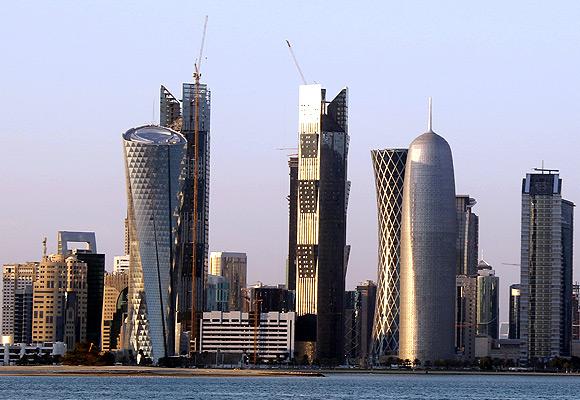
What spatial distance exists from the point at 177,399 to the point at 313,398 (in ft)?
52.8

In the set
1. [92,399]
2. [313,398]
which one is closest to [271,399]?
[313,398]

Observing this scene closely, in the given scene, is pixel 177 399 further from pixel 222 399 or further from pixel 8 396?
pixel 8 396

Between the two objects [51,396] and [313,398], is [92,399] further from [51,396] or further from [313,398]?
[313,398]

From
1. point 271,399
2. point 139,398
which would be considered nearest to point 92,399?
point 139,398

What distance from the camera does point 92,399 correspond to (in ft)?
629

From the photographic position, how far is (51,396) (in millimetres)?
199125

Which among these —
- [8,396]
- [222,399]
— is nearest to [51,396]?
[8,396]

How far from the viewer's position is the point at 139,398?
198m

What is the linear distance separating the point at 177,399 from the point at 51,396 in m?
15.1

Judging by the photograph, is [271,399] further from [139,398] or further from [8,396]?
[8,396]

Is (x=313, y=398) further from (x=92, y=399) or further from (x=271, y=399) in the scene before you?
(x=92, y=399)

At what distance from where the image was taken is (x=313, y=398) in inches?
7736

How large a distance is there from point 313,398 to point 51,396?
31173 mm

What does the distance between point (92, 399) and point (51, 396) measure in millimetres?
9357
